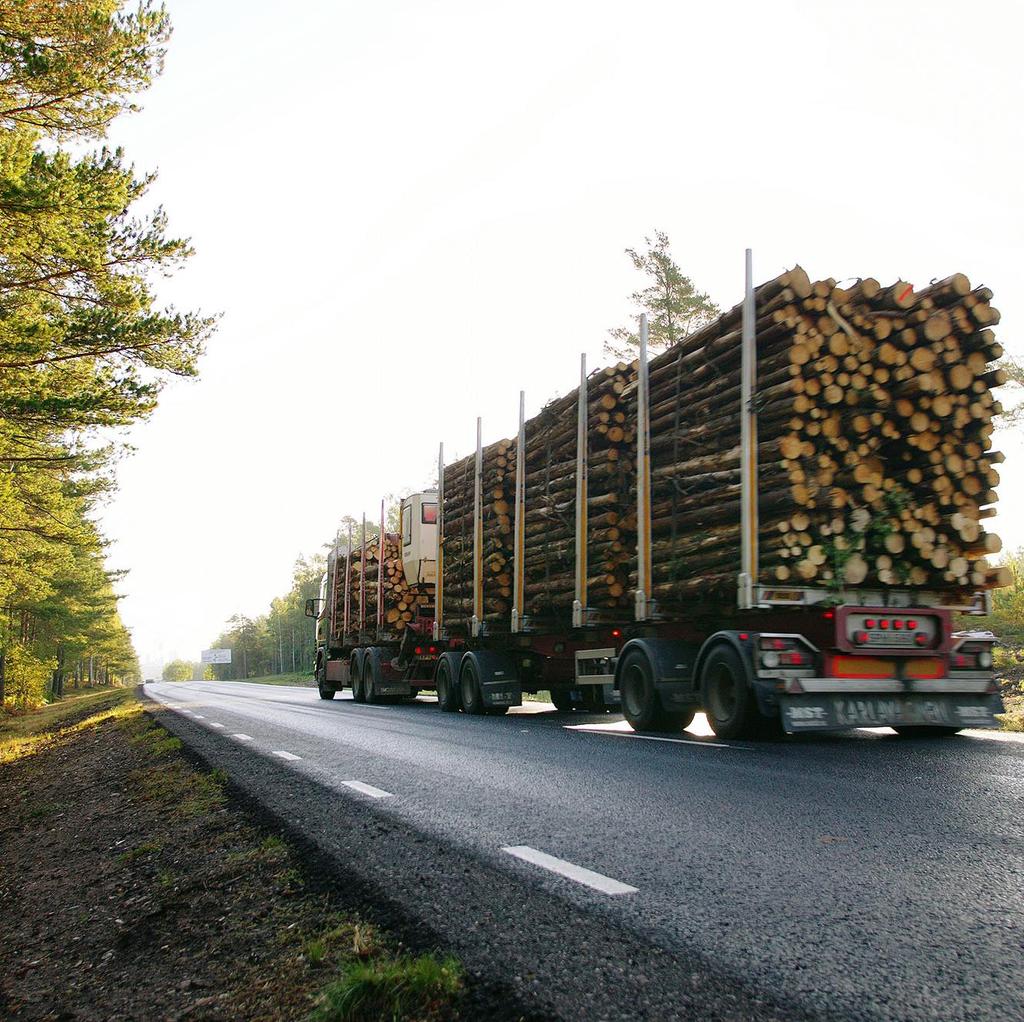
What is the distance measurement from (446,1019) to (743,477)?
21.9 feet

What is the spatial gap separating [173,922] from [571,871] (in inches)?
65.8

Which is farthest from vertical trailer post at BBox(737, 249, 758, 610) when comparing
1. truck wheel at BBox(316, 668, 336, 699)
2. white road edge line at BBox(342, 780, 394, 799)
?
truck wheel at BBox(316, 668, 336, 699)

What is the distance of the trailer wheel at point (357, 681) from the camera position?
20078 mm

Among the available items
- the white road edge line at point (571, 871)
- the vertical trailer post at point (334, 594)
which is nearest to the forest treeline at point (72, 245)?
the vertical trailer post at point (334, 594)

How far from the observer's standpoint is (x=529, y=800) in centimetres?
541

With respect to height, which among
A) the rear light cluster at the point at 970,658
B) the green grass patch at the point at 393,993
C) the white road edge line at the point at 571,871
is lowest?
the green grass patch at the point at 393,993

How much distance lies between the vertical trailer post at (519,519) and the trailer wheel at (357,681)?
7.93 meters

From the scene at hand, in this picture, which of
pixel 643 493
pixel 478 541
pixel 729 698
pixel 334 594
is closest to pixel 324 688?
pixel 334 594

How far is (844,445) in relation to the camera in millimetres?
8273

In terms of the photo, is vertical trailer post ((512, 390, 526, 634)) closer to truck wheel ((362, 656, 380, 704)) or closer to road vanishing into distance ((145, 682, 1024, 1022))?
road vanishing into distance ((145, 682, 1024, 1022))

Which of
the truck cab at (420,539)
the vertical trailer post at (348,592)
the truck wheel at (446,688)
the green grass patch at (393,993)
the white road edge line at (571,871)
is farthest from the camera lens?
the vertical trailer post at (348,592)

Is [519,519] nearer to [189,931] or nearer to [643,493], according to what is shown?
[643,493]

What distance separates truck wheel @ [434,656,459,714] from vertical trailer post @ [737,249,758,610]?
7.60 metres

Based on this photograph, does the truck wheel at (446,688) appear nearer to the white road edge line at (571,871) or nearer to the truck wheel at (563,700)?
the truck wheel at (563,700)
